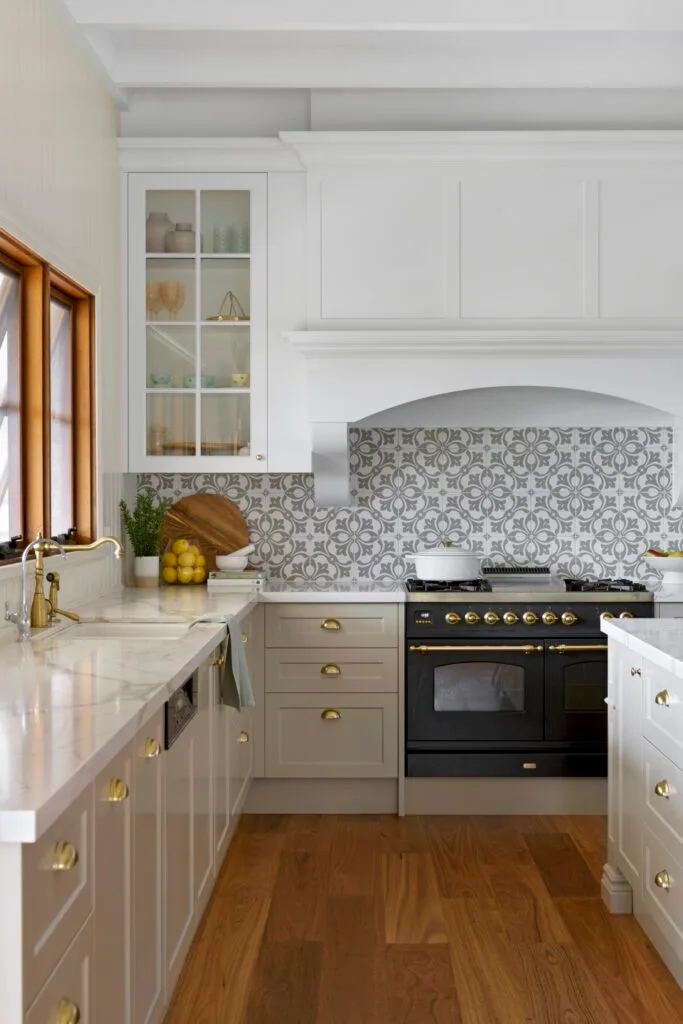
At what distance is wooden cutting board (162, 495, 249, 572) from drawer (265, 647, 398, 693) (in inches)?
27.3

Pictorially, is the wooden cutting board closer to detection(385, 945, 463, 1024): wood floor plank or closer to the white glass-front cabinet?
the white glass-front cabinet

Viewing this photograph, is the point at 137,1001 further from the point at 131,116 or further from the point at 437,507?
the point at 131,116

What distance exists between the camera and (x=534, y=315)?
4141 millimetres

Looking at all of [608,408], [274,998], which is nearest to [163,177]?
[608,408]

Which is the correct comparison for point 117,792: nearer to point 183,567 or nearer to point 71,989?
point 71,989

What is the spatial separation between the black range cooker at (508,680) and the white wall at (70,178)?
4.34 feet

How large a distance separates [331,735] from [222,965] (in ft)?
4.63

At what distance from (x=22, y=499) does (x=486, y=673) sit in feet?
6.36

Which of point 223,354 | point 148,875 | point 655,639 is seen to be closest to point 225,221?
point 223,354

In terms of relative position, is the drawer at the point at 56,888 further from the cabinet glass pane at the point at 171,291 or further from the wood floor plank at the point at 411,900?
the cabinet glass pane at the point at 171,291

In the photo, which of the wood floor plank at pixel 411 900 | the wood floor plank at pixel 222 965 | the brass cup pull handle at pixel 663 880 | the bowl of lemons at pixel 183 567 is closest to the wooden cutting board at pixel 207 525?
the bowl of lemons at pixel 183 567

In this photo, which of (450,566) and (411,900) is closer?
(411,900)

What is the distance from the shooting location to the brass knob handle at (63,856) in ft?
4.74

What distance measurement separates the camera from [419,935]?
299 cm
